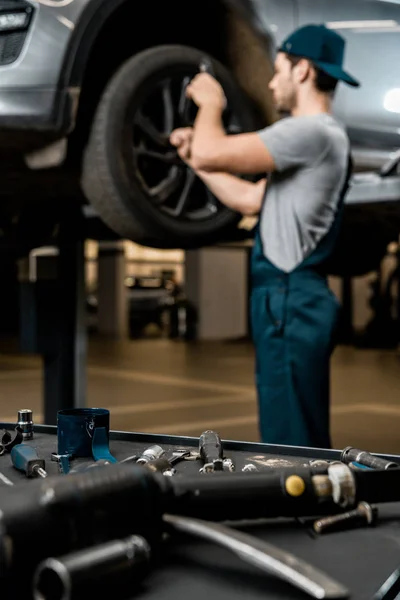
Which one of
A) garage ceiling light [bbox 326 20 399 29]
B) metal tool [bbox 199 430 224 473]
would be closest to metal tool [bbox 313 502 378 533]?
metal tool [bbox 199 430 224 473]

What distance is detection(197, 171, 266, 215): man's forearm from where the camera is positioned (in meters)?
2.17

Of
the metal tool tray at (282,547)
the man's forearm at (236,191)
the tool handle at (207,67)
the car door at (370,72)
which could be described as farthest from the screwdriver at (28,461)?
the car door at (370,72)

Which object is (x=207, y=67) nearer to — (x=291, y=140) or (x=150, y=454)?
(x=291, y=140)

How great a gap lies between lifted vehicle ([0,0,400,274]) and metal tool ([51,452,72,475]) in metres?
1.45

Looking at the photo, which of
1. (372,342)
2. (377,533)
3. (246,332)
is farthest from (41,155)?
(246,332)

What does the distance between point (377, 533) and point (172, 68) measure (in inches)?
78.5

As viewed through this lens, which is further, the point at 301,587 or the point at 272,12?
the point at 272,12

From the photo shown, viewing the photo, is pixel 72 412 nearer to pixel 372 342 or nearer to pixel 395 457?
pixel 395 457

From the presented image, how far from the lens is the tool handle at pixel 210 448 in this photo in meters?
0.98

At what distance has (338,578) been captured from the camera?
61 cm

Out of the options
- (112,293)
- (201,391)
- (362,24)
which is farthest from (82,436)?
(112,293)

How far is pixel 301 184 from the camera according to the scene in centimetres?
197

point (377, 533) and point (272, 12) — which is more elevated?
point (272, 12)

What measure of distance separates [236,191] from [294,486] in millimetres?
1563
